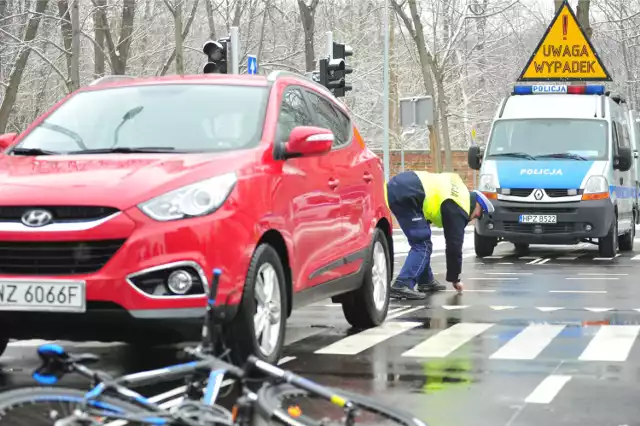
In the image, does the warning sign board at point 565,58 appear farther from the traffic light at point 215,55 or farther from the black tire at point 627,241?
the traffic light at point 215,55

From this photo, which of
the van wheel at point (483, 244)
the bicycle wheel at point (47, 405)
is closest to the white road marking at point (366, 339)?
the bicycle wheel at point (47, 405)

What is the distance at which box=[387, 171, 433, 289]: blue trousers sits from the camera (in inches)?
505

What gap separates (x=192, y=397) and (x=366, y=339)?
5.65 m

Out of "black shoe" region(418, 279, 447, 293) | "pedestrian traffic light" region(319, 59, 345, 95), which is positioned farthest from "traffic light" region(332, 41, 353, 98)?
"black shoe" region(418, 279, 447, 293)

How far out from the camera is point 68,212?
714 cm

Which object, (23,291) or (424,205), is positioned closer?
(23,291)

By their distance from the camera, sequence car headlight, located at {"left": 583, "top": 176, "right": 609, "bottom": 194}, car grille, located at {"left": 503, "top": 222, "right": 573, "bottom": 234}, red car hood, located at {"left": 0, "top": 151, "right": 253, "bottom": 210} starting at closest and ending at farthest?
red car hood, located at {"left": 0, "top": 151, "right": 253, "bottom": 210}
car headlight, located at {"left": 583, "top": 176, "right": 609, "bottom": 194}
car grille, located at {"left": 503, "top": 222, "right": 573, "bottom": 234}

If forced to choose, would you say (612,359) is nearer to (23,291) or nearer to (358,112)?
(23,291)

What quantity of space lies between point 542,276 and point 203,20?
3223 cm

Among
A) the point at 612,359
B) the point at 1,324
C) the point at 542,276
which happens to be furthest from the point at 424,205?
the point at 1,324

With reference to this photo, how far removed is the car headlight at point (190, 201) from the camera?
7.18 meters

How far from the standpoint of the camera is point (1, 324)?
7281 millimetres

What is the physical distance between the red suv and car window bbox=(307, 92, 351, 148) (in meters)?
0.10

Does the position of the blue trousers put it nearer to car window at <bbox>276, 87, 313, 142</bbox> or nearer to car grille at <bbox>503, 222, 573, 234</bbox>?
car window at <bbox>276, 87, 313, 142</bbox>
